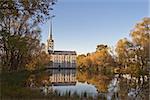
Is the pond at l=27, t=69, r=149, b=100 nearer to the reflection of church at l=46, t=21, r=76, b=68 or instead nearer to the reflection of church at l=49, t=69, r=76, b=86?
the reflection of church at l=49, t=69, r=76, b=86

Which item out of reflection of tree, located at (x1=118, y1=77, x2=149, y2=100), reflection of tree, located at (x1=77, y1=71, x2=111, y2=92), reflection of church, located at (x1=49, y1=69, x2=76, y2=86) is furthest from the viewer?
reflection of church, located at (x1=49, y1=69, x2=76, y2=86)

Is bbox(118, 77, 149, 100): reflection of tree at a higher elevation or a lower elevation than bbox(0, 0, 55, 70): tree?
lower

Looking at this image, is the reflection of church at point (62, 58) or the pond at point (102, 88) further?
the reflection of church at point (62, 58)

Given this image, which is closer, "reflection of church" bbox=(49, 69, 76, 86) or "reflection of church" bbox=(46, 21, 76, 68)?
"reflection of church" bbox=(49, 69, 76, 86)

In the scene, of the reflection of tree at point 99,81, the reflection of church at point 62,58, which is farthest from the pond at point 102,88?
the reflection of church at point 62,58

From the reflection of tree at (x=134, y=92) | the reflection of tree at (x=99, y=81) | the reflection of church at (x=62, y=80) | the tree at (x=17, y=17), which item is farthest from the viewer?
the reflection of church at (x=62, y=80)

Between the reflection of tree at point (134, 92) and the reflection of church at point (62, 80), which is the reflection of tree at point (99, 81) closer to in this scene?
the reflection of church at point (62, 80)

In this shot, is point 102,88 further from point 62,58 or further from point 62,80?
point 62,58

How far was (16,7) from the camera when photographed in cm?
1717

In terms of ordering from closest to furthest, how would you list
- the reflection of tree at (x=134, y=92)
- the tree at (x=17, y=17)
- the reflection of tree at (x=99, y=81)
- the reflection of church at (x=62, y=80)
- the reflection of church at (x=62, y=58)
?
1. the tree at (x=17, y=17)
2. the reflection of tree at (x=134, y=92)
3. the reflection of tree at (x=99, y=81)
4. the reflection of church at (x=62, y=80)
5. the reflection of church at (x=62, y=58)

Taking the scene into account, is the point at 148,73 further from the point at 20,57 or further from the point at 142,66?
the point at 20,57

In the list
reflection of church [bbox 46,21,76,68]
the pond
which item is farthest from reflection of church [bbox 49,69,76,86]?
reflection of church [bbox 46,21,76,68]

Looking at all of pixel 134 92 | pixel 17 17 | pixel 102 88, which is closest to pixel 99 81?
pixel 102 88

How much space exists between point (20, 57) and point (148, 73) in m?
16.8
